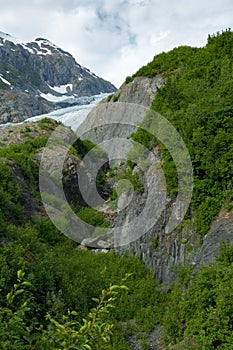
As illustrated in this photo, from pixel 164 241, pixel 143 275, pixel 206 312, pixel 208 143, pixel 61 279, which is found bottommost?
pixel 61 279

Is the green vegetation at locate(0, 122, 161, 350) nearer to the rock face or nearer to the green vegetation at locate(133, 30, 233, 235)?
the rock face

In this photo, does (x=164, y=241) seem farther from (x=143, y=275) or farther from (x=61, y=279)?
(x=61, y=279)

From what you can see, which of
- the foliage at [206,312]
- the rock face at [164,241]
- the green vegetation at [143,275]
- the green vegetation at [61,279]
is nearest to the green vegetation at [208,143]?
the green vegetation at [143,275]

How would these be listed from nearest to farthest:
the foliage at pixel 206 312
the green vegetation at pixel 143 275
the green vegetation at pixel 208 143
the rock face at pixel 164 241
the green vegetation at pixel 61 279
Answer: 1. the green vegetation at pixel 143 275
2. the foliage at pixel 206 312
3. the green vegetation at pixel 61 279
4. the rock face at pixel 164 241
5. the green vegetation at pixel 208 143

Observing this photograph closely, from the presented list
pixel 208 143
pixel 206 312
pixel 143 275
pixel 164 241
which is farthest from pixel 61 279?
pixel 208 143

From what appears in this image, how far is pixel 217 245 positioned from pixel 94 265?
632 cm

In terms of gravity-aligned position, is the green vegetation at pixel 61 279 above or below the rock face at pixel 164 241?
below

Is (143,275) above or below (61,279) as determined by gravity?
above

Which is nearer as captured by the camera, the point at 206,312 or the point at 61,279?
the point at 206,312

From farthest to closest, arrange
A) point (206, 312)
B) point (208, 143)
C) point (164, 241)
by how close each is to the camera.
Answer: point (164, 241) → point (208, 143) → point (206, 312)

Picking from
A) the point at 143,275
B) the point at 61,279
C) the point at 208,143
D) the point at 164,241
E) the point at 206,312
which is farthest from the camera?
the point at 143,275

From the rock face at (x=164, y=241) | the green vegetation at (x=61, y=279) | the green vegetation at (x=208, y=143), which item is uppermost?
the green vegetation at (x=208, y=143)

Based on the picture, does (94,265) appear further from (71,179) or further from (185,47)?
(185,47)

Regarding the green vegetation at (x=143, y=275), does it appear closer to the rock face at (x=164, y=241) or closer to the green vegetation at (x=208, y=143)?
the green vegetation at (x=208, y=143)
